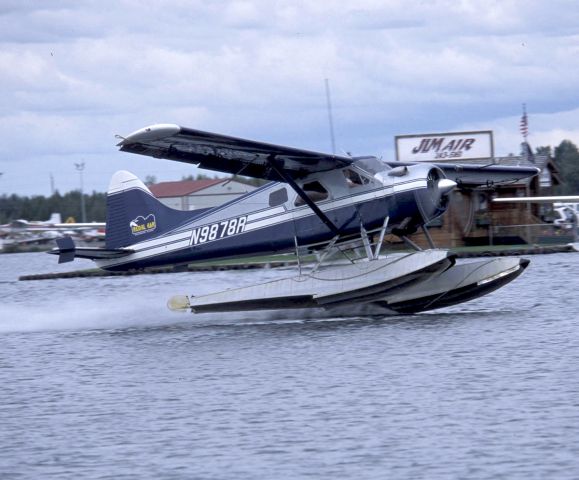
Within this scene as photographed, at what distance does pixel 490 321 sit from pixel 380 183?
8.59 ft

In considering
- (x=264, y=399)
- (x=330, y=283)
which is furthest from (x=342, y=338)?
(x=264, y=399)

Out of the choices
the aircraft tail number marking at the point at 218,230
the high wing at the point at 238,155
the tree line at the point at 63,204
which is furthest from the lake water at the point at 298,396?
the tree line at the point at 63,204

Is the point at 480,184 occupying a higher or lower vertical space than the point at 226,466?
higher

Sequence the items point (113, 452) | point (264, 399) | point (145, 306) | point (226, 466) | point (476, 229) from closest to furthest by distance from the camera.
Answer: point (226, 466), point (113, 452), point (264, 399), point (145, 306), point (476, 229)

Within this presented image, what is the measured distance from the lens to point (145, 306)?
70.0 ft

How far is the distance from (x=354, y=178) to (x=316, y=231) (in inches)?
39.7

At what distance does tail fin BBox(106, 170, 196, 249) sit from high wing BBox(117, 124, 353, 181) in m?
1.55

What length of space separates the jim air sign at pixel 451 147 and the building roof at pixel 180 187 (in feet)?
142

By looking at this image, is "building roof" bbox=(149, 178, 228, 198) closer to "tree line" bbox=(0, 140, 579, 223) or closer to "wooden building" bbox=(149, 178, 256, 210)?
→ "wooden building" bbox=(149, 178, 256, 210)

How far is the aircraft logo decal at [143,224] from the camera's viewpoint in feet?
60.2

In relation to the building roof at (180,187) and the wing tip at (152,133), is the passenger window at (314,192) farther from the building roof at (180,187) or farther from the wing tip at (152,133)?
the building roof at (180,187)

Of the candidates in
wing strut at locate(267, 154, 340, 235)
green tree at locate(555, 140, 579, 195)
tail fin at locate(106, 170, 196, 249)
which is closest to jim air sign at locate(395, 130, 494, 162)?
tail fin at locate(106, 170, 196, 249)

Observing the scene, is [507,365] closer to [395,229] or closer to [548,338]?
[548,338]

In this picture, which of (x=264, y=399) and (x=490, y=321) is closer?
(x=264, y=399)
